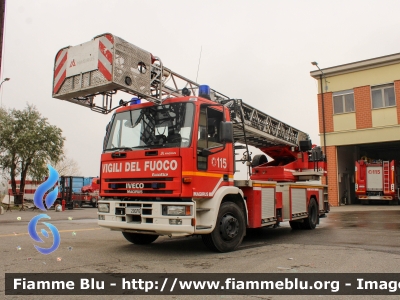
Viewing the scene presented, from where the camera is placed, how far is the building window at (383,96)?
22734 millimetres

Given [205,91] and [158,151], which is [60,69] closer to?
[158,151]

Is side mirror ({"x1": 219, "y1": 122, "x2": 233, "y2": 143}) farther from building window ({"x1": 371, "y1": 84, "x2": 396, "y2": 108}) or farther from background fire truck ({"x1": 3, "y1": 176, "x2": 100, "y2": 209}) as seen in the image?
background fire truck ({"x1": 3, "y1": 176, "x2": 100, "y2": 209})

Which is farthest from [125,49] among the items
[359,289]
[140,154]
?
[359,289]

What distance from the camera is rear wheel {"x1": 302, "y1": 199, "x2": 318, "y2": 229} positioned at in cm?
1111

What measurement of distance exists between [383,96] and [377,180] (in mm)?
5197

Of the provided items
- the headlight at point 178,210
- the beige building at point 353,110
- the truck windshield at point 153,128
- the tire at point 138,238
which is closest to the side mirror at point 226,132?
the truck windshield at point 153,128

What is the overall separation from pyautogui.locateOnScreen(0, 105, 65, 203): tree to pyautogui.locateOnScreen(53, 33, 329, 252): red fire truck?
71.6 ft

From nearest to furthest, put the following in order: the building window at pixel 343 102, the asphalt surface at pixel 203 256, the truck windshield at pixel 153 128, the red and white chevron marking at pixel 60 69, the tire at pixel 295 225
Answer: the asphalt surface at pixel 203 256 → the truck windshield at pixel 153 128 → the red and white chevron marking at pixel 60 69 → the tire at pixel 295 225 → the building window at pixel 343 102

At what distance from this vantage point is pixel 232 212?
23.6 feet

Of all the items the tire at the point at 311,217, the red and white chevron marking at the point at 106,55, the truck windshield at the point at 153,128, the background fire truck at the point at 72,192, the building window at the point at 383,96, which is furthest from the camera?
the background fire truck at the point at 72,192

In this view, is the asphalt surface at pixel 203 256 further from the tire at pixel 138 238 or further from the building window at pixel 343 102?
the building window at pixel 343 102

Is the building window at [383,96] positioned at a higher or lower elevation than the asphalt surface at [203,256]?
higher

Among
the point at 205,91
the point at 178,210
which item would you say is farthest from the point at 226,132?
the point at 178,210

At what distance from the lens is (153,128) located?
273 inches
